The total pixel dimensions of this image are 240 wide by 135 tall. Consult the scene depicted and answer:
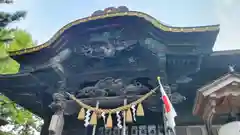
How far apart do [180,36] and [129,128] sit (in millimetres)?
3108

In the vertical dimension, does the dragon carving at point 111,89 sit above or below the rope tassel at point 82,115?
above

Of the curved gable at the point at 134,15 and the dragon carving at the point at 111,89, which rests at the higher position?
the curved gable at the point at 134,15

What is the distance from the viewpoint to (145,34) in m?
7.24

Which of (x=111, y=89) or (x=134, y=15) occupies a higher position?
(x=134, y=15)

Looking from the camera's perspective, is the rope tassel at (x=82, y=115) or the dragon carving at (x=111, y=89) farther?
the dragon carving at (x=111, y=89)

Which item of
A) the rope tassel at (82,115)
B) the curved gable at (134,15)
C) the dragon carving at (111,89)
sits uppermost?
the curved gable at (134,15)

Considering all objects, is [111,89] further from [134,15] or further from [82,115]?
Result: [134,15]

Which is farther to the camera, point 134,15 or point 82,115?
point 134,15

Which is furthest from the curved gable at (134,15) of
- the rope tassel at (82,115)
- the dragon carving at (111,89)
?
the rope tassel at (82,115)

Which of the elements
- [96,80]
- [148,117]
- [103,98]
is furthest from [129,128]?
[96,80]

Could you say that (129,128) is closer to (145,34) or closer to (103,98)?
(103,98)

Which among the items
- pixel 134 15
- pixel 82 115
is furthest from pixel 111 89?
pixel 134 15

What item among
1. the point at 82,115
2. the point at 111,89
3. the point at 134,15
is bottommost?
the point at 82,115

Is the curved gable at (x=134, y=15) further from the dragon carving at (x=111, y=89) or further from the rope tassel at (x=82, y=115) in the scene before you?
the rope tassel at (x=82, y=115)
